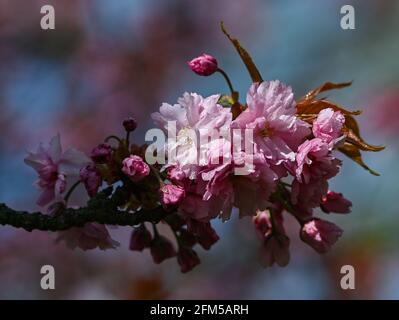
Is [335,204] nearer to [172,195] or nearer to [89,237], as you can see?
[172,195]

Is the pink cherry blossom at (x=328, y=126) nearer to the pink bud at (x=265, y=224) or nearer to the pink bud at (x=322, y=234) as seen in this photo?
the pink bud at (x=322, y=234)

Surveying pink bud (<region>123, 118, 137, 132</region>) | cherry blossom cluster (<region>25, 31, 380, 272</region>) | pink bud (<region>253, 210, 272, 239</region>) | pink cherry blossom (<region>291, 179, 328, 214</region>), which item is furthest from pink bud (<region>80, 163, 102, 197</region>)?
pink bud (<region>253, 210, 272, 239</region>)

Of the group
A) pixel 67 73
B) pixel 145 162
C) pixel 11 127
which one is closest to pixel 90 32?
pixel 67 73

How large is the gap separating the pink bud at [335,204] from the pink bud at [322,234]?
0.14ft

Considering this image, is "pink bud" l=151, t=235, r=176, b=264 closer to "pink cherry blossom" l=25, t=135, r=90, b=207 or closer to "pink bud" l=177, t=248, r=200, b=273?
"pink bud" l=177, t=248, r=200, b=273

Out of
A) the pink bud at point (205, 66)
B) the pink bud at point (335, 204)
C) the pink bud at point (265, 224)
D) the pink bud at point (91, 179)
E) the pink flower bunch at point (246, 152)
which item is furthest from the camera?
the pink bud at point (265, 224)

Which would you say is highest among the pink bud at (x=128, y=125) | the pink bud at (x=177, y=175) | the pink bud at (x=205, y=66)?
the pink bud at (x=205, y=66)

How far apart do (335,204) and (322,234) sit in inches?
3.5

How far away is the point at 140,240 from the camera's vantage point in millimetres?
2129

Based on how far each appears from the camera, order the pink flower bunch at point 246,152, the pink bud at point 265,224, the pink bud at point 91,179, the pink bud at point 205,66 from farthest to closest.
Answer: the pink bud at point 265,224 → the pink bud at point 205,66 → the pink bud at point 91,179 → the pink flower bunch at point 246,152

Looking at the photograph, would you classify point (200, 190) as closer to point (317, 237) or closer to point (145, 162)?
point (145, 162)

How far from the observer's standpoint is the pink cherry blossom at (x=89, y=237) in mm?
1939

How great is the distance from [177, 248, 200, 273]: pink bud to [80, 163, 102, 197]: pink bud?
430mm

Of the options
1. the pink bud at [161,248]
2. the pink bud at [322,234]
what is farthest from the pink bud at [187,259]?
the pink bud at [322,234]
